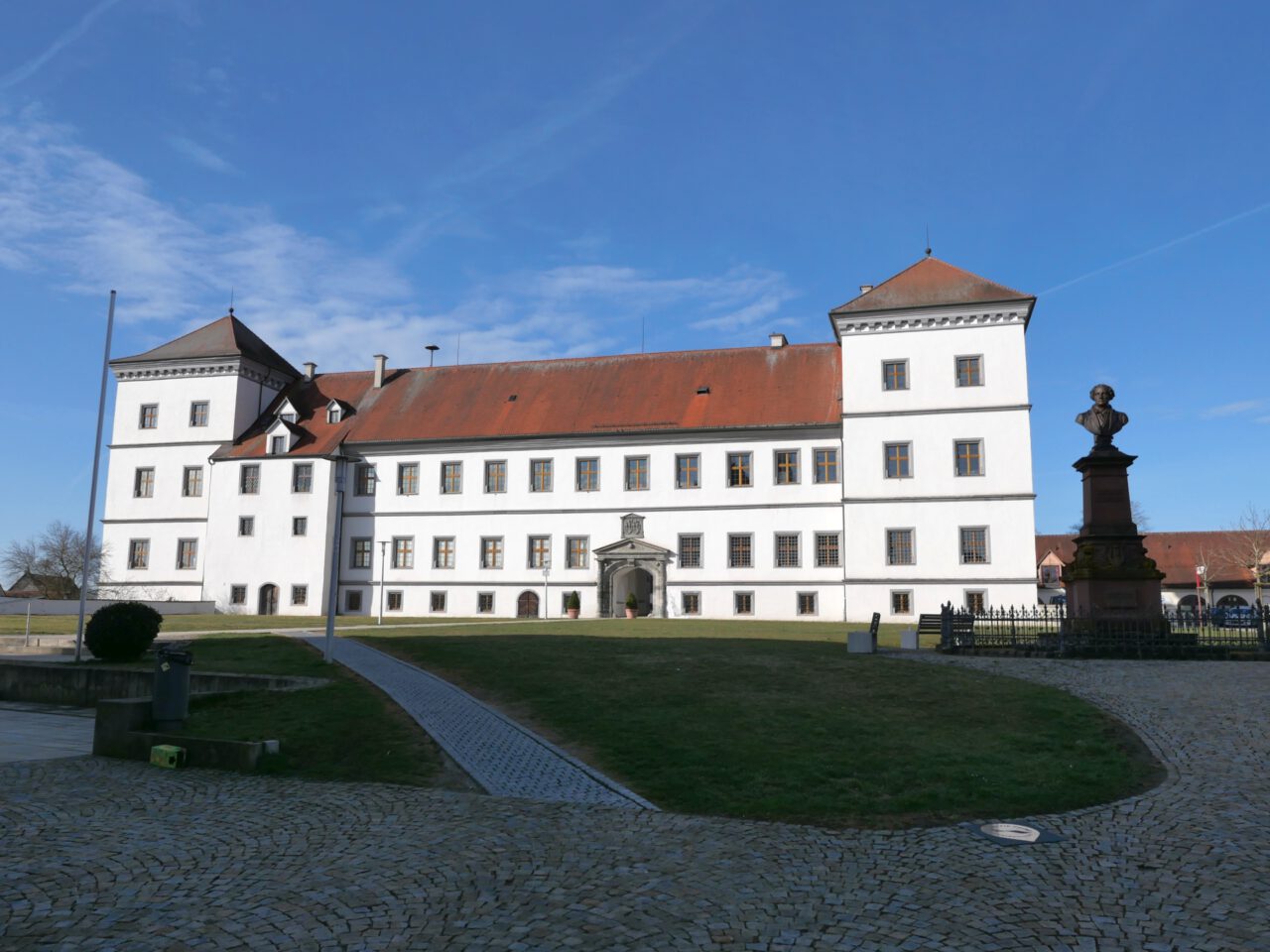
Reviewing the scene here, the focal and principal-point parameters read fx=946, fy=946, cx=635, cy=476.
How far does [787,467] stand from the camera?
43.5 meters

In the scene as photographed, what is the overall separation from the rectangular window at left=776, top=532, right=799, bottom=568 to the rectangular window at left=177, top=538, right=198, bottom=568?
3073 cm

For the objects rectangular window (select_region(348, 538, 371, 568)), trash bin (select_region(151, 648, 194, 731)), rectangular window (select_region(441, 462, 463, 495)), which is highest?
rectangular window (select_region(441, 462, 463, 495))

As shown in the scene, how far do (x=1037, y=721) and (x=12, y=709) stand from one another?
756 inches

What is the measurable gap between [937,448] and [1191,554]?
47164 mm

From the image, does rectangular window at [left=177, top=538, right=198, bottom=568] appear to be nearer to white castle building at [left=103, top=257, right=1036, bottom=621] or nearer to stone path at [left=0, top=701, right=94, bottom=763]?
white castle building at [left=103, top=257, right=1036, bottom=621]

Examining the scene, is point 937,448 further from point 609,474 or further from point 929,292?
point 609,474

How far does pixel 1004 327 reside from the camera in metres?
40.5

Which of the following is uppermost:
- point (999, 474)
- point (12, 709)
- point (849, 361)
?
point (849, 361)

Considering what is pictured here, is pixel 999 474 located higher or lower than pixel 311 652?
higher

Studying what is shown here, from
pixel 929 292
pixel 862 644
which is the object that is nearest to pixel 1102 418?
pixel 862 644

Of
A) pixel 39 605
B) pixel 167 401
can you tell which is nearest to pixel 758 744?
pixel 39 605

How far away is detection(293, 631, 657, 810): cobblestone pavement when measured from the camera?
383 inches

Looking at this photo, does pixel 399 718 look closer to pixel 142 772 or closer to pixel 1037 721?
pixel 142 772

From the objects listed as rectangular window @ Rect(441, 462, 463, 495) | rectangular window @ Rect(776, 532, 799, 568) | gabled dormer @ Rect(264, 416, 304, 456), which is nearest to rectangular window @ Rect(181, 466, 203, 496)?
gabled dormer @ Rect(264, 416, 304, 456)
